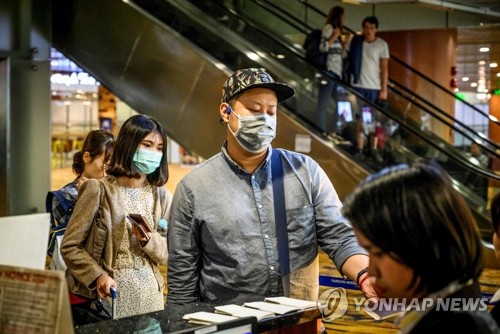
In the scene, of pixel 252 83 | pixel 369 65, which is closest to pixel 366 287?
pixel 252 83

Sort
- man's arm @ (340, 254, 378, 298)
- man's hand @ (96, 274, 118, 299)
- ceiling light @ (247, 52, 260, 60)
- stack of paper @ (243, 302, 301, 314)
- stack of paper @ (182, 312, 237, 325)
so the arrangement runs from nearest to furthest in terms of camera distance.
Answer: stack of paper @ (182, 312, 237, 325)
stack of paper @ (243, 302, 301, 314)
man's arm @ (340, 254, 378, 298)
man's hand @ (96, 274, 118, 299)
ceiling light @ (247, 52, 260, 60)

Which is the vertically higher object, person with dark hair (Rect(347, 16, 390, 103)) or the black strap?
person with dark hair (Rect(347, 16, 390, 103))

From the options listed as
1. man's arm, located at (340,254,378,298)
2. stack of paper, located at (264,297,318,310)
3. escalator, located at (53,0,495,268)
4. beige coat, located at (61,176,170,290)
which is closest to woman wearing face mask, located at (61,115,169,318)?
beige coat, located at (61,176,170,290)

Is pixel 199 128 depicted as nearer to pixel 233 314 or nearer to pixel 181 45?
pixel 181 45

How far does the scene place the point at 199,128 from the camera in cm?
1091

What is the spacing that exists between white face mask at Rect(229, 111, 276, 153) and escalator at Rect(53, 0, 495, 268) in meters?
6.84

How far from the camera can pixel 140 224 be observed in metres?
4.09

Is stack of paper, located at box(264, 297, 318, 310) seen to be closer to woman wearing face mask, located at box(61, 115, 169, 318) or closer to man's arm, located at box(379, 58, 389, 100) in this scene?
woman wearing face mask, located at box(61, 115, 169, 318)

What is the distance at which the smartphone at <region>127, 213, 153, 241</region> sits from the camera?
4.07 metres

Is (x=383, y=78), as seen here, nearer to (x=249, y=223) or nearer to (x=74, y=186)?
(x=74, y=186)

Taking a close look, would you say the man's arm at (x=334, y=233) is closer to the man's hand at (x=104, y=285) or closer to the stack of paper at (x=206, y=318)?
the stack of paper at (x=206, y=318)

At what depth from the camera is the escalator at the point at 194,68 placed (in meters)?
10.2

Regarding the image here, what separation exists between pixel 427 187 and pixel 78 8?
1034 centimetres

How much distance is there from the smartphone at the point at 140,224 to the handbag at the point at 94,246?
155mm
